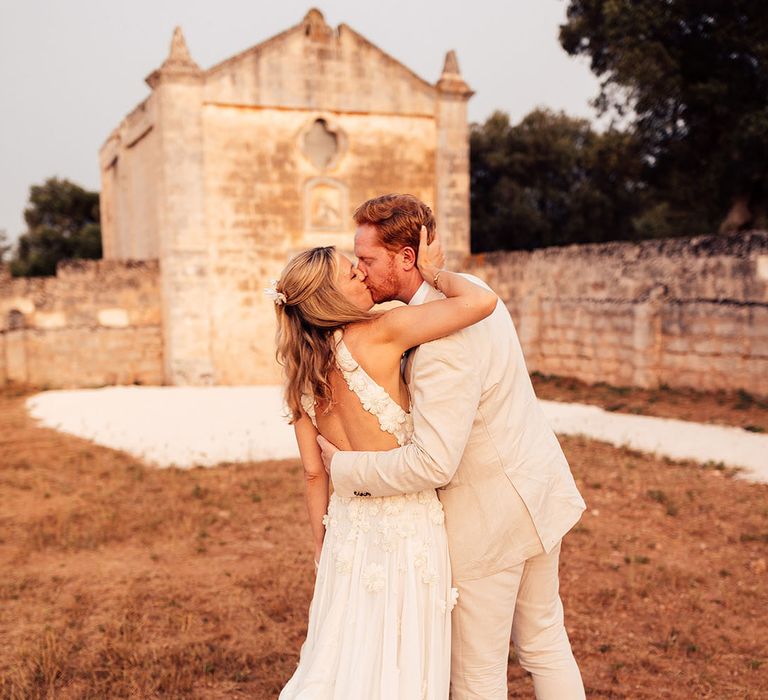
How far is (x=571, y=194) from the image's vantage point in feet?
91.6

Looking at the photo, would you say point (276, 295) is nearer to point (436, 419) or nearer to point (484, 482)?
point (436, 419)

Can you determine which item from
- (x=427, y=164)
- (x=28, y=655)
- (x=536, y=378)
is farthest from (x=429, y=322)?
(x=427, y=164)

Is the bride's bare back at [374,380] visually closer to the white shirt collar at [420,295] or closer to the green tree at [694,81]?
the white shirt collar at [420,295]

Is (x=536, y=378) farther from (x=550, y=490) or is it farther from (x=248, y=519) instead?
(x=550, y=490)

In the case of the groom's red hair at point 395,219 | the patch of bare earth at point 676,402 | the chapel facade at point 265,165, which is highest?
the chapel facade at point 265,165

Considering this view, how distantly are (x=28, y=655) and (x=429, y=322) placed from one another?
3102mm

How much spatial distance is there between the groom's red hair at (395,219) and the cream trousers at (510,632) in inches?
43.8

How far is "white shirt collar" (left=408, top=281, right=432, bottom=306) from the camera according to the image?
263 centimetres

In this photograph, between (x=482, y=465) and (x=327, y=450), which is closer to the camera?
(x=482, y=465)

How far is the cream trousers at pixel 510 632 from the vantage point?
8.32 ft

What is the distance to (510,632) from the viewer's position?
8.74ft

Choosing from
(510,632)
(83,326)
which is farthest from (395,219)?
(83,326)

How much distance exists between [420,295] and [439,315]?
0.25 meters

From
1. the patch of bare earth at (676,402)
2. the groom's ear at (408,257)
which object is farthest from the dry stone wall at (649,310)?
the groom's ear at (408,257)
